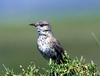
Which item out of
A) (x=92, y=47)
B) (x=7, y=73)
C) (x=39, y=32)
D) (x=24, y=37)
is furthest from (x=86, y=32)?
(x=7, y=73)

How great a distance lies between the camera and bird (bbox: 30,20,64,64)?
34.1ft

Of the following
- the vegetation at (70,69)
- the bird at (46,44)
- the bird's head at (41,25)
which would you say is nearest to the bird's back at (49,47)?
the bird at (46,44)

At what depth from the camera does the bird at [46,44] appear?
10383 mm

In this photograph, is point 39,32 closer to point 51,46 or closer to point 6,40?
point 51,46

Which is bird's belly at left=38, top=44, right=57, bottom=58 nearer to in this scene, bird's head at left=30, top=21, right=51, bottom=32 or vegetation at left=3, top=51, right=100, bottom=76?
bird's head at left=30, top=21, right=51, bottom=32

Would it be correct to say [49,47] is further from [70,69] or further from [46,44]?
[70,69]

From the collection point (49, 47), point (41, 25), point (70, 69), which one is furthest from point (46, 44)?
point (70, 69)

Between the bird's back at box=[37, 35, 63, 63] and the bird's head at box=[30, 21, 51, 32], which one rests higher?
the bird's head at box=[30, 21, 51, 32]

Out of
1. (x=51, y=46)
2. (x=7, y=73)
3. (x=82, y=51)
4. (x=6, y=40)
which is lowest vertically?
(x=7, y=73)

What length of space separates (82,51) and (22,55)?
2421 mm

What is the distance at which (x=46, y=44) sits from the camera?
10453mm

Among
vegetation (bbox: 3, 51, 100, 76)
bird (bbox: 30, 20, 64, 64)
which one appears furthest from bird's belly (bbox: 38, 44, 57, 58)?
vegetation (bbox: 3, 51, 100, 76)

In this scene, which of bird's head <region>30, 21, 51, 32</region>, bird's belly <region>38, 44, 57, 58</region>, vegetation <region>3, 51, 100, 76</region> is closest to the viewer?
vegetation <region>3, 51, 100, 76</region>

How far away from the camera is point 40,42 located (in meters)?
10.4
